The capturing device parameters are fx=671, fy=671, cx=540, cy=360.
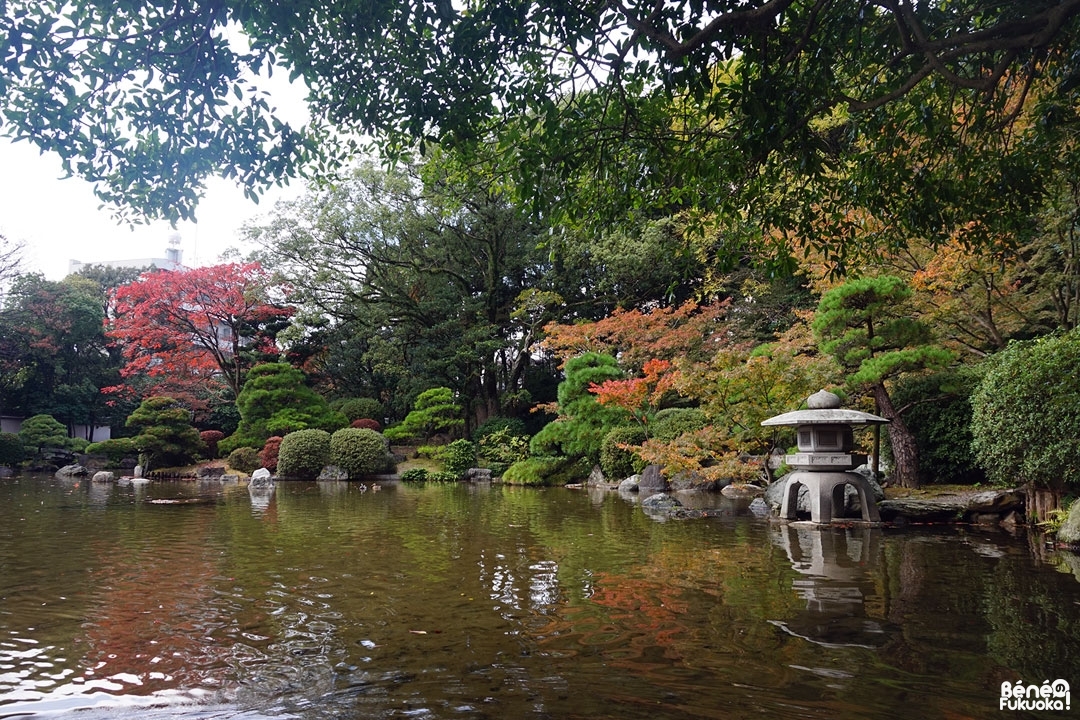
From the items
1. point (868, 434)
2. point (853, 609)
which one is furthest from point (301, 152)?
point (868, 434)

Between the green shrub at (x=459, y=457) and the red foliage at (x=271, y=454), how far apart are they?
4.71 metres

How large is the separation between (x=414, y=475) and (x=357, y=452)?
1658mm

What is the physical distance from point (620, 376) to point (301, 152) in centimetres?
1217

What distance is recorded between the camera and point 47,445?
2131cm

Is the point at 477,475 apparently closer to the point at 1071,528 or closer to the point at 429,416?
the point at 429,416

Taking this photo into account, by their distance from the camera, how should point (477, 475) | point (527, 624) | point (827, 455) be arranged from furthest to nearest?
point (477, 475) → point (827, 455) → point (527, 624)

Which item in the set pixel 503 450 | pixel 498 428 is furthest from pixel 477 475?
pixel 498 428

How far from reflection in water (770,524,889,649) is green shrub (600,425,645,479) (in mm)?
7276

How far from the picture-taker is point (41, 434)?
2097cm

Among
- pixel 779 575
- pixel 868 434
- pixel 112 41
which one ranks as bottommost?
pixel 779 575

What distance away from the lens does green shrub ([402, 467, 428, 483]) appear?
1828 cm

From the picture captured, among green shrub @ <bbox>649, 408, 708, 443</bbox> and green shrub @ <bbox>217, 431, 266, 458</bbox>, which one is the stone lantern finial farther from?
green shrub @ <bbox>217, 431, 266, 458</bbox>

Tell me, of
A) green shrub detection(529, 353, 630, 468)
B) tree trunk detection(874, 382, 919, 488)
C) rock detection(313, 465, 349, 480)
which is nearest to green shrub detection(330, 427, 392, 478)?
rock detection(313, 465, 349, 480)

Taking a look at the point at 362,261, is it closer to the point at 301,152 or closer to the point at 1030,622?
the point at 301,152
